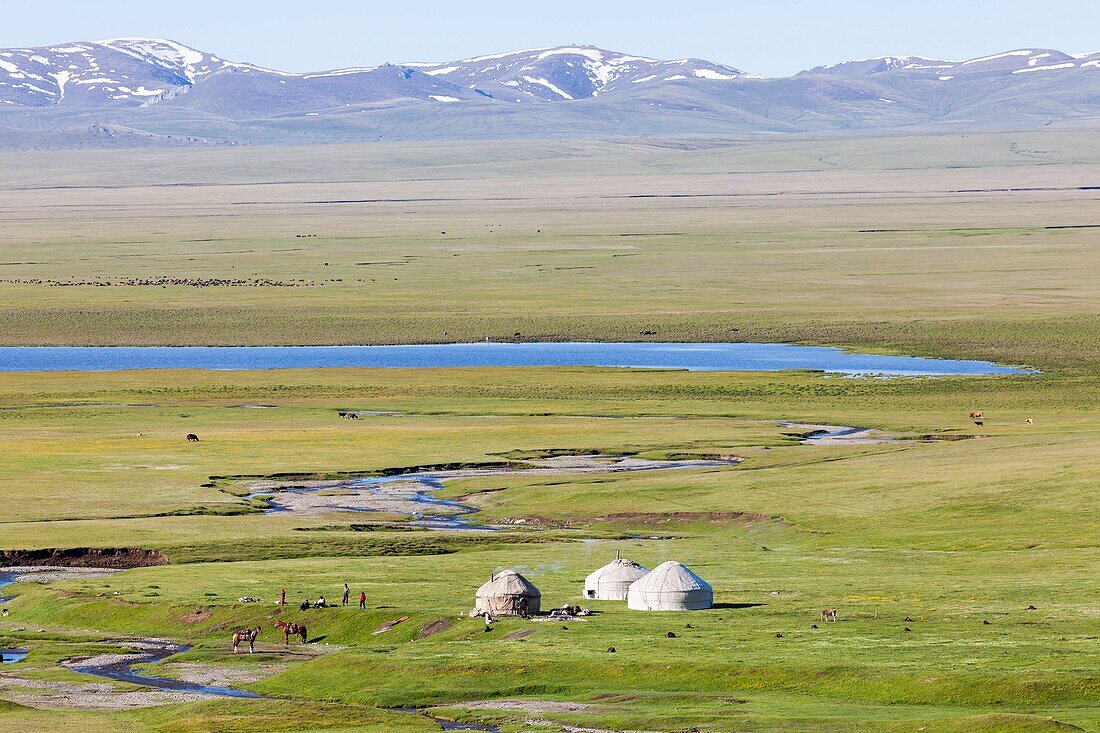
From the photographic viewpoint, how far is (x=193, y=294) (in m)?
185

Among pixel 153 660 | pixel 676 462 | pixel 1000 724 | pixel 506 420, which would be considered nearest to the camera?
pixel 1000 724

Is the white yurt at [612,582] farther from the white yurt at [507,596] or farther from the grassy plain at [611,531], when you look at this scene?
the white yurt at [507,596]

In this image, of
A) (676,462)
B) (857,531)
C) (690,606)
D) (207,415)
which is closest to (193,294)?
(207,415)

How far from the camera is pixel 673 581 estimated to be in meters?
58.5

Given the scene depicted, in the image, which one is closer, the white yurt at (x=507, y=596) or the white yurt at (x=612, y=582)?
the white yurt at (x=507, y=596)

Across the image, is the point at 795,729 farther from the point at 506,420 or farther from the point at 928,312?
the point at 928,312

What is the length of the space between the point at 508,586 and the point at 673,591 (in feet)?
18.4

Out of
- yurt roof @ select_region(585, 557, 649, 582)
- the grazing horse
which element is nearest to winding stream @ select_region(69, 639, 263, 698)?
the grazing horse

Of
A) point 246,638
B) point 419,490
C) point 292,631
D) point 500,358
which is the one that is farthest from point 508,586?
point 500,358

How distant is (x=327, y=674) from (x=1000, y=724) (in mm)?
20992

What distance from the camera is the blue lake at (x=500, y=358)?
136 metres

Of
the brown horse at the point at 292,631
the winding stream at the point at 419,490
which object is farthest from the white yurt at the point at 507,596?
the winding stream at the point at 419,490

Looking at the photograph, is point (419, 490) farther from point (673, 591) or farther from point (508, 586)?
point (673, 591)

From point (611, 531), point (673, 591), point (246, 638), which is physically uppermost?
point (673, 591)
